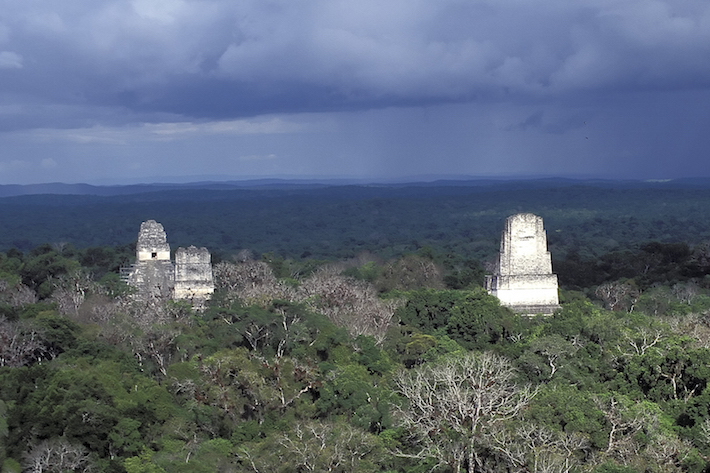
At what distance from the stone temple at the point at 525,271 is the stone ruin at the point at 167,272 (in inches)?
320

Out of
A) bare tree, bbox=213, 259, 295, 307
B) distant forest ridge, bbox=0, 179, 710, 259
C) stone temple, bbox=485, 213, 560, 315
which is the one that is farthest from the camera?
distant forest ridge, bbox=0, 179, 710, 259

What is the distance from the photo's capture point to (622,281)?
134 ft

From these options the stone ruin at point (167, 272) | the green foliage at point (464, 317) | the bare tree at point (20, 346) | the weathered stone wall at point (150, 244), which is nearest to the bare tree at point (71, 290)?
the stone ruin at point (167, 272)

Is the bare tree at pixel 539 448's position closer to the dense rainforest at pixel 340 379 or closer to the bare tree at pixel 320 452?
the dense rainforest at pixel 340 379

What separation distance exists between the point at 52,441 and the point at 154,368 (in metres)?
4.91

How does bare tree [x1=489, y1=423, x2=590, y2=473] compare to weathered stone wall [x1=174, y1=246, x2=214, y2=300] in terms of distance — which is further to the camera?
weathered stone wall [x1=174, y1=246, x2=214, y2=300]

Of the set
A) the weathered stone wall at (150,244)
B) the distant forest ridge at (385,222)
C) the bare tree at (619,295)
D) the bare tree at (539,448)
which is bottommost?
the distant forest ridge at (385,222)

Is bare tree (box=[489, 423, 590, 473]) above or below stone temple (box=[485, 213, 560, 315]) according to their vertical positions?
below

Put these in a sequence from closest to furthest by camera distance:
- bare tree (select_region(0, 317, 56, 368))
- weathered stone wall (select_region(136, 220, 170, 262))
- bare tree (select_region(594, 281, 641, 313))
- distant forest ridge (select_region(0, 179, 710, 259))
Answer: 1. bare tree (select_region(0, 317, 56, 368))
2. weathered stone wall (select_region(136, 220, 170, 262))
3. bare tree (select_region(594, 281, 641, 313))
4. distant forest ridge (select_region(0, 179, 710, 259))

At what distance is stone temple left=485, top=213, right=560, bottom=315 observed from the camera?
28562 millimetres

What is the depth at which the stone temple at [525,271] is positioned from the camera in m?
28.6

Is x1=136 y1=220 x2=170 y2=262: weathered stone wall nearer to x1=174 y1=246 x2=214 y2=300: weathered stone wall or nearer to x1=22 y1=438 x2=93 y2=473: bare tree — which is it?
x1=174 y1=246 x2=214 y2=300: weathered stone wall

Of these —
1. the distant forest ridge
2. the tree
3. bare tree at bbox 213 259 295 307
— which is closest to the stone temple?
bare tree at bbox 213 259 295 307

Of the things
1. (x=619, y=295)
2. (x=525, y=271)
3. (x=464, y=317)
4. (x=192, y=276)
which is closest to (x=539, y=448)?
(x=464, y=317)
